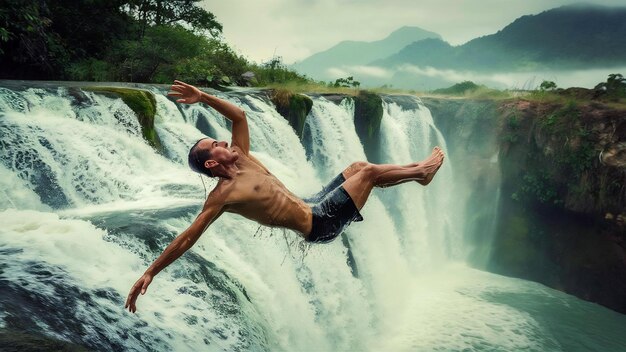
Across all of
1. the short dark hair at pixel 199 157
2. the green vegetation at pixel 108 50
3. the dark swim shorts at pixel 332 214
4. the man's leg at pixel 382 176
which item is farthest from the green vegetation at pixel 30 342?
the green vegetation at pixel 108 50

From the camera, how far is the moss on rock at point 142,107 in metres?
7.45

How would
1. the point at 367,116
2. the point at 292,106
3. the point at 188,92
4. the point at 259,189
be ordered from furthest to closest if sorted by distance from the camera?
1. the point at 367,116
2. the point at 292,106
3. the point at 259,189
4. the point at 188,92

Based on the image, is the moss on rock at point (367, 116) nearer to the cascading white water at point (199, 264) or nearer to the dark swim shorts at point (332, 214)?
the cascading white water at point (199, 264)

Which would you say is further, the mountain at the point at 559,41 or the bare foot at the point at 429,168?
the mountain at the point at 559,41

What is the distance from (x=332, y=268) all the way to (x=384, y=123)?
27.8ft

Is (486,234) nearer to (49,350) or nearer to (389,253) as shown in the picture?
(389,253)

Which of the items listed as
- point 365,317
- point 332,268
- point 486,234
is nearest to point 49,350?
point 332,268

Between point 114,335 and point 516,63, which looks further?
point 516,63

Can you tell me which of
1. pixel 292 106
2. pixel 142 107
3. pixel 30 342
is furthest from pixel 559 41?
pixel 30 342

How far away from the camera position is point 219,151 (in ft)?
10.5

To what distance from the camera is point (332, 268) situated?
686 centimetres

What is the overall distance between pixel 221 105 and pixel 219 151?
34 cm

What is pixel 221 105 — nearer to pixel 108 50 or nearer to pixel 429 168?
pixel 429 168

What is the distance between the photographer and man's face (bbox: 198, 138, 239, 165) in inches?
126
